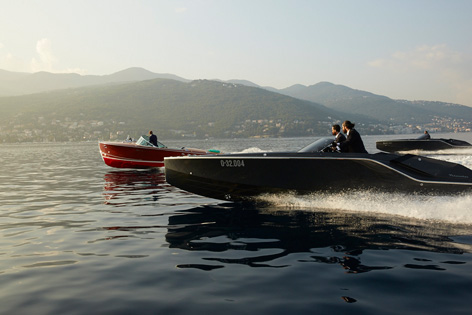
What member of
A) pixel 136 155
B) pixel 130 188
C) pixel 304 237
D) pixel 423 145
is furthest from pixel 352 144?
pixel 423 145

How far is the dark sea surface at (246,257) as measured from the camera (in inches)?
162

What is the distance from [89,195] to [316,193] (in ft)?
25.2

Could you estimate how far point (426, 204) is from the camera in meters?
7.84

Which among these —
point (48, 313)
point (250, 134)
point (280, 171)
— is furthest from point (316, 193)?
point (250, 134)

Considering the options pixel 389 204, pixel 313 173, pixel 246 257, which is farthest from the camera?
pixel 313 173

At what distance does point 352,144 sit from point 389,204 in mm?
1536

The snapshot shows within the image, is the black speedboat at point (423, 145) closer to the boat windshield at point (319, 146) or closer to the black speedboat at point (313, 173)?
the boat windshield at point (319, 146)

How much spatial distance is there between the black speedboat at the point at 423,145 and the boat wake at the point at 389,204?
1734cm

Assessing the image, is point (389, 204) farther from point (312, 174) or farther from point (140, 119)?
point (140, 119)

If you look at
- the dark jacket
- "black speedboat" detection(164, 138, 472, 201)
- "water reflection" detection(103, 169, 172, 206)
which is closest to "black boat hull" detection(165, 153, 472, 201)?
"black speedboat" detection(164, 138, 472, 201)

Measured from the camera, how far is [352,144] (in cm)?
891

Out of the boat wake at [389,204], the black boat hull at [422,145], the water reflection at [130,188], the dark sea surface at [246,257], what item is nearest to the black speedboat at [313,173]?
the boat wake at [389,204]

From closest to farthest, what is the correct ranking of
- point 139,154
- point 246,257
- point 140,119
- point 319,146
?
point 246,257 < point 319,146 < point 139,154 < point 140,119

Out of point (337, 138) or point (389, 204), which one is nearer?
point (389, 204)
